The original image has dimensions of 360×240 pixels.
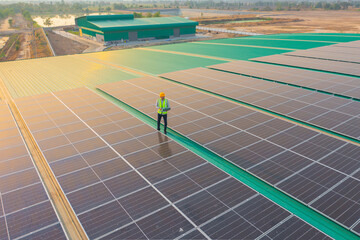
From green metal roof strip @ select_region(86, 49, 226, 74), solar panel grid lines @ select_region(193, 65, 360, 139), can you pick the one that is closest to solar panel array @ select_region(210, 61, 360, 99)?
solar panel grid lines @ select_region(193, 65, 360, 139)

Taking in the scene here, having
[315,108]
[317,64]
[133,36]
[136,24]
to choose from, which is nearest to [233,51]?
[317,64]

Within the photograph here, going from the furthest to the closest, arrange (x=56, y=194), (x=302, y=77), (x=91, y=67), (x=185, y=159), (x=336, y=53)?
(x=336, y=53)
(x=91, y=67)
(x=302, y=77)
(x=185, y=159)
(x=56, y=194)

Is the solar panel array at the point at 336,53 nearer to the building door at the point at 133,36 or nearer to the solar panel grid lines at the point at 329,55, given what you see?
the solar panel grid lines at the point at 329,55

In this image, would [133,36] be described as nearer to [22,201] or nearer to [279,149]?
[279,149]

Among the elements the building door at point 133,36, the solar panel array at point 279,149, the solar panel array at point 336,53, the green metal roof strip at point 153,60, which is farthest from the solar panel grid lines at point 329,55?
the building door at point 133,36

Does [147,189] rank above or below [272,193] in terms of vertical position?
above

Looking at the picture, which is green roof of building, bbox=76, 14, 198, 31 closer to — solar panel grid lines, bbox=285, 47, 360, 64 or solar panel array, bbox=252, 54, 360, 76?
solar panel grid lines, bbox=285, 47, 360, 64

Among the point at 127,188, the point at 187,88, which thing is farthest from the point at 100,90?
the point at 127,188
